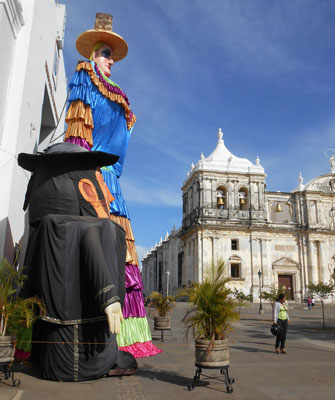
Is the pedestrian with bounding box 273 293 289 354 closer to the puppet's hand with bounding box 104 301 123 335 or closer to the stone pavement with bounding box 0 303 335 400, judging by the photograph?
the stone pavement with bounding box 0 303 335 400

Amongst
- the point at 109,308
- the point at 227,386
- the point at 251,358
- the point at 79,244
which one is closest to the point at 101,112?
the point at 79,244

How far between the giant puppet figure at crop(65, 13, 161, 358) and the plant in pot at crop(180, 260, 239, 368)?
4.39ft

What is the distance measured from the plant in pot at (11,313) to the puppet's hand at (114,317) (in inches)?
32.8

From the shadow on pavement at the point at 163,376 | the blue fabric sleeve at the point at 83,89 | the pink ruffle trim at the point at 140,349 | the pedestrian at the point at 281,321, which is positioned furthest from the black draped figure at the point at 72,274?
the pedestrian at the point at 281,321

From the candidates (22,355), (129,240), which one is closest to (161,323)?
(129,240)

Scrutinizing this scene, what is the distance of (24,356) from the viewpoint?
16.5ft

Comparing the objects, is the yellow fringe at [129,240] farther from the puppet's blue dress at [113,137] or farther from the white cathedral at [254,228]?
the white cathedral at [254,228]

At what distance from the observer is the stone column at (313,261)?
105ft

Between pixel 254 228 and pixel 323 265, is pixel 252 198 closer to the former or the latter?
pixel 254 228

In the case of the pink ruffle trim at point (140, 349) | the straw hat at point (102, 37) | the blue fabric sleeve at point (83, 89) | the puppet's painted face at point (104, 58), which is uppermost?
the straw hat at point (102, 37)

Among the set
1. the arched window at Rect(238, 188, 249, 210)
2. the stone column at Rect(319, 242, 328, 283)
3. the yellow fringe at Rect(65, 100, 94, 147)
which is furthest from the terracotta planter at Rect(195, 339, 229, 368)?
the stone column at Rect(319, 242, 328, 283)

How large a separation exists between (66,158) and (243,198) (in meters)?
29.4

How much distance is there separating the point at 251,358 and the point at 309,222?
28186 mm

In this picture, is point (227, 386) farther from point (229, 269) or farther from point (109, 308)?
point (229, 269)
